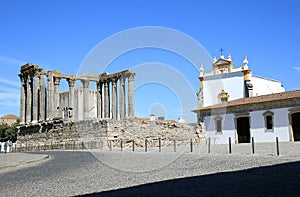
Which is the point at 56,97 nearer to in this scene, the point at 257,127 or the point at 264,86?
the point at 257,127

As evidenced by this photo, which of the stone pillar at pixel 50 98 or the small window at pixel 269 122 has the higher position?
the stone pillar at pixel 50 98

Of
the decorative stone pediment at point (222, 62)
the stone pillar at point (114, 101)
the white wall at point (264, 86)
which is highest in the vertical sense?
the decorative stone pediment at point (222, 62)

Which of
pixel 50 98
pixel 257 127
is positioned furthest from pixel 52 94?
pixel 257 127

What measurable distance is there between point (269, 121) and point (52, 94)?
76.5ft

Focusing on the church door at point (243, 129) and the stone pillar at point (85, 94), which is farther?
the stone pillar at point (85, 94)

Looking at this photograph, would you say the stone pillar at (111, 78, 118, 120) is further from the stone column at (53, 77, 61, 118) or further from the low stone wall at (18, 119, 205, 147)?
the low stone wall at (18, 119, 205, 147)

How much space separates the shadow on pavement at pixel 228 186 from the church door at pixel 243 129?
2251cm

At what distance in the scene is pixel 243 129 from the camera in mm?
30234

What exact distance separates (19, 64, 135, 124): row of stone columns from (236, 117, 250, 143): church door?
11593 mm

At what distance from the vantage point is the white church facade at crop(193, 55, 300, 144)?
88.6 feet

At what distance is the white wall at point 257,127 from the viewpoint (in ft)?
89.2

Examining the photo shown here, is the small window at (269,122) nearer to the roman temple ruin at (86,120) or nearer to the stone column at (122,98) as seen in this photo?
the roman temple ruin at (86,120)

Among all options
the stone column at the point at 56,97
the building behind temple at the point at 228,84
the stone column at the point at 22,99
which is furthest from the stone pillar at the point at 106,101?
the building behind temple at the point at 228,84

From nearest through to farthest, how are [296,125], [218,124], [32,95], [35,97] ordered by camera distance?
[296,125] → [218,124] → [35,97] → [32,95]
